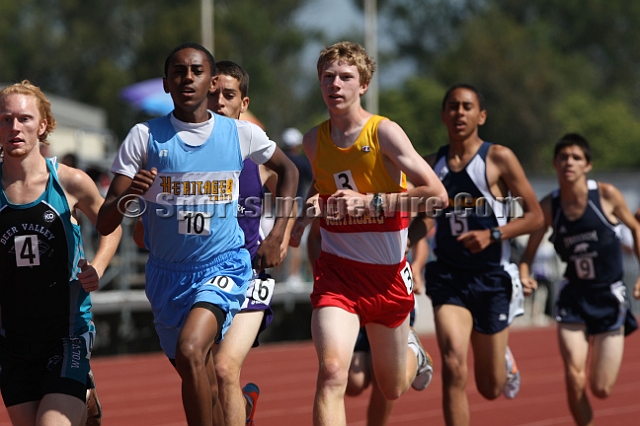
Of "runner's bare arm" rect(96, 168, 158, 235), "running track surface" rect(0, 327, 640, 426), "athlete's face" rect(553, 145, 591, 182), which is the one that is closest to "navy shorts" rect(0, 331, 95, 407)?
"runner's bare arm" rect(96, 168, 158, 235)

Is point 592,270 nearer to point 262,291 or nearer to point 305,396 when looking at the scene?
point 262,291

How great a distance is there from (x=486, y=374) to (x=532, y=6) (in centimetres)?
5967

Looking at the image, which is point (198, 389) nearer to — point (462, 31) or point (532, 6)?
point (462, 31)

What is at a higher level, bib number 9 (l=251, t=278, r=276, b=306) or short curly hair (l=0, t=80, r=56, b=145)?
short curly hair (l=0, t=80, r=56, b=145)

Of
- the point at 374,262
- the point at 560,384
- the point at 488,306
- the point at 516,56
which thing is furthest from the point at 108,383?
the point at 516,56

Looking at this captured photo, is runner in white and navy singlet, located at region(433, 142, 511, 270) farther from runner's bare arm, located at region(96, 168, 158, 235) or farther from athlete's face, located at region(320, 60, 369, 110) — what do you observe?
runner's bare arm, located at region(96, 168, 158, 235)

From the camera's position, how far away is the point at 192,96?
17.5 ft

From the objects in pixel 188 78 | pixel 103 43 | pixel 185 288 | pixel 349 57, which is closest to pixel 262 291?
pixel 185 288

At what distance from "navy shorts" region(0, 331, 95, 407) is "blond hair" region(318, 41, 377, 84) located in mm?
2000

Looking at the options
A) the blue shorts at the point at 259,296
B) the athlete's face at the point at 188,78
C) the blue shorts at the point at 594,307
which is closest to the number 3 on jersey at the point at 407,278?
the blue shorts at the point at 259,296

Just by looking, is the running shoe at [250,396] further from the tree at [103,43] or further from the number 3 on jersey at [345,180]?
the tree at [103,43]

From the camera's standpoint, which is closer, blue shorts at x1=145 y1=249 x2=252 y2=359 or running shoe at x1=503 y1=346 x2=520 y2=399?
blue shorts at x1=145 y1=249 x2=252 y2=359

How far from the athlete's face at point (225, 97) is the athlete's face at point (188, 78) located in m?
1.14

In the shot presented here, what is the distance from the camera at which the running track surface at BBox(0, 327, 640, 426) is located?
9.25 metres
